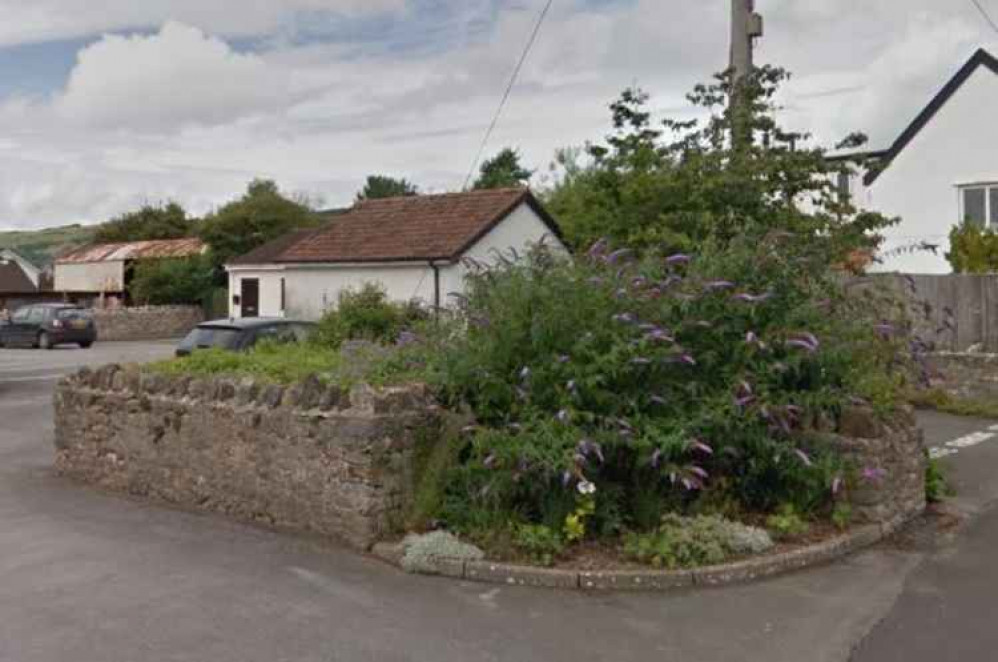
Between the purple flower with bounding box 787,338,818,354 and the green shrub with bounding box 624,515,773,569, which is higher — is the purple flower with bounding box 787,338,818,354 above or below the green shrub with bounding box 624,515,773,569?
above

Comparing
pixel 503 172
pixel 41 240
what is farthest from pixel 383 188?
pixel 41 240

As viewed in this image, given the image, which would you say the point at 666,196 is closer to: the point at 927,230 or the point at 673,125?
the point at 673,125

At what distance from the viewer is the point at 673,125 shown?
11625 mm

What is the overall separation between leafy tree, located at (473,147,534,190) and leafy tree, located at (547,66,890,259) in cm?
4734

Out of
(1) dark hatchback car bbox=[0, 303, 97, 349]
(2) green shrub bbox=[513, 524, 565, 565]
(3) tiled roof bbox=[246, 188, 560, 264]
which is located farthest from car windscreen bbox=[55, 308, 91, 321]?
(2) green shrub bbox=[513, 524, 565, 565]

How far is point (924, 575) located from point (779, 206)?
5.28 metres

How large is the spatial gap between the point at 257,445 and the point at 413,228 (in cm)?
2099

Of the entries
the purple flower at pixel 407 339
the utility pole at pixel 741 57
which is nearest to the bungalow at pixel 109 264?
the utility pole at pixel 741 57

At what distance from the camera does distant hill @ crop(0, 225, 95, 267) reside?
85969 mm

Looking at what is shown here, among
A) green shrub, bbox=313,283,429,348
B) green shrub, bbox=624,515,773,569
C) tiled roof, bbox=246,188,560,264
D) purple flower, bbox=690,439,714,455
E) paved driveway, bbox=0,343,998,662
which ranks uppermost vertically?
tiled roof, bbox=246,188,560,264

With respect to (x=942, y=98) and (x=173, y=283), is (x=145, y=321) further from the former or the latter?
(x=942, y=98)

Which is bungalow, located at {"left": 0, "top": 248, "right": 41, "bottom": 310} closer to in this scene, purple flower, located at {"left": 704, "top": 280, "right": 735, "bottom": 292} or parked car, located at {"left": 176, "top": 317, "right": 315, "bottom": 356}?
parked car, located at {"left": 176, "top": 317, "right": 315, "bottom": 356}

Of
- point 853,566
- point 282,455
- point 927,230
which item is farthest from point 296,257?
point 853,566

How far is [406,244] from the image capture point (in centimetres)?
2764
